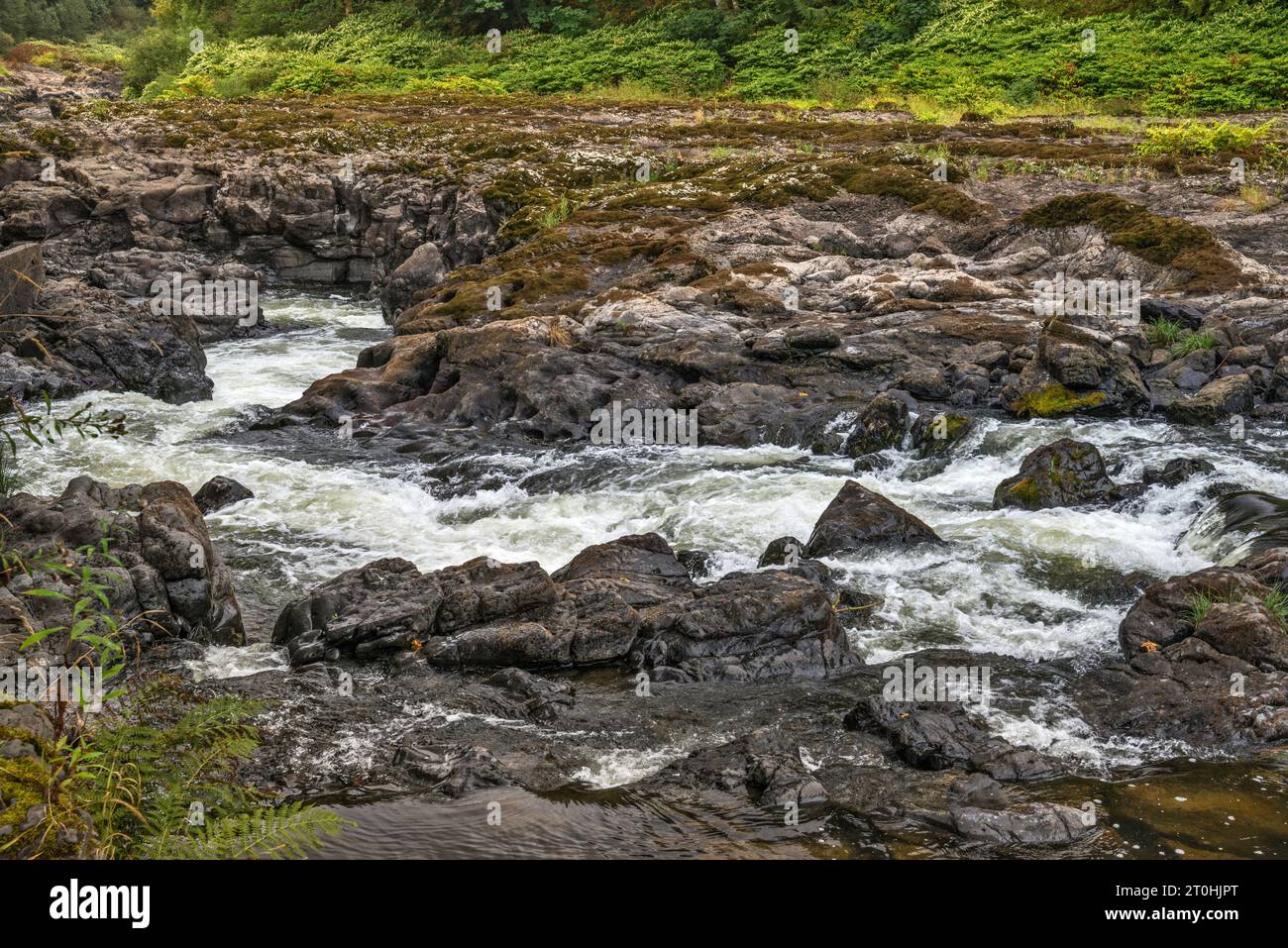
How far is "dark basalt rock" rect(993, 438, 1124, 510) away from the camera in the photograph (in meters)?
12.3

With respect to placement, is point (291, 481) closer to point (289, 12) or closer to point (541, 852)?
point (541, 852)

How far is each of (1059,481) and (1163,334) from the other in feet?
19.4

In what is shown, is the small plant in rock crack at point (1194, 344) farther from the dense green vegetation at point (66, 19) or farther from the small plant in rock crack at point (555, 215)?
the dense green vegetation at point (66, 19)

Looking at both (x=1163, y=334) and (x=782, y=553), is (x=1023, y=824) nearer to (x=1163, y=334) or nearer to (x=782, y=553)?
(x=782, y=553)

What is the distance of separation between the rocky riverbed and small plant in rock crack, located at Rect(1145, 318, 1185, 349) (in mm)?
84

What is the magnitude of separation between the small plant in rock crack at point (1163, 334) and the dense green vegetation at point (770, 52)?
18893mm

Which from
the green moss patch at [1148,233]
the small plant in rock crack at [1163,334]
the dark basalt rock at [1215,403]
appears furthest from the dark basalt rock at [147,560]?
the green moss patch at [1148,233]

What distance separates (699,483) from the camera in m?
13.7

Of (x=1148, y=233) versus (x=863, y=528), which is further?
(x=1148, y=233)

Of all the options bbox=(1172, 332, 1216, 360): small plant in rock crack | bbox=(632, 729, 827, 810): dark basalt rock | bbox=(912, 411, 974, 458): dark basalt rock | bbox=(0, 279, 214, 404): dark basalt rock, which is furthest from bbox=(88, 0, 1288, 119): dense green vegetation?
bbox=(632, 729, 827, 810): dark basalt rock

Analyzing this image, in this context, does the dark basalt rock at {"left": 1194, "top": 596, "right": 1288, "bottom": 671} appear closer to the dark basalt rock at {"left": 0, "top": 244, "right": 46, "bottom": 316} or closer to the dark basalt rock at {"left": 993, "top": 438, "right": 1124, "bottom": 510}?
the dark basalt rock at {"left": 993, "top": 438, "right": 1124, "bottom": 510}

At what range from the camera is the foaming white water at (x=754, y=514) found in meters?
10.1

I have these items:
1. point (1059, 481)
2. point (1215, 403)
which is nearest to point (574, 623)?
point (1059, 481)

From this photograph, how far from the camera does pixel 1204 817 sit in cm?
644
